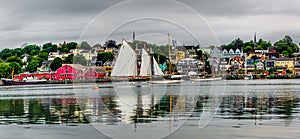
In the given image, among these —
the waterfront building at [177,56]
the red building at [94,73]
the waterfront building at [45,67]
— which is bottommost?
the red building at [94,73]

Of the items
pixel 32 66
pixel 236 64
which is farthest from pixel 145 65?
pixel 32 66

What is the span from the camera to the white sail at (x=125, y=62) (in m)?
86.9

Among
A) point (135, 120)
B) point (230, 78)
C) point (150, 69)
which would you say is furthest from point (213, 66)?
point (135, 120)

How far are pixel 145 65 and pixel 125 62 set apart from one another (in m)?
17.3

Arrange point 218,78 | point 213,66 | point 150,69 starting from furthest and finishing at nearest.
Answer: point 213,66 < point 218,78 < point 150,69

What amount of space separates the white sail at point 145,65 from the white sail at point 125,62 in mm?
8935

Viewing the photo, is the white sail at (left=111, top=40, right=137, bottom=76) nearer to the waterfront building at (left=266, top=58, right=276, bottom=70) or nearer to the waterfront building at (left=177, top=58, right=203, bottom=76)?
the waterfront building at (left=177, top=58, right=203, bottom=76)

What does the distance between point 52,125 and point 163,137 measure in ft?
23.3

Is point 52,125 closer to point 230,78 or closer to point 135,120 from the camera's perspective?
point 135,120

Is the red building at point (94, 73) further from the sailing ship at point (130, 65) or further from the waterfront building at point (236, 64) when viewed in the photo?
the waterfront building at point (236, 64)

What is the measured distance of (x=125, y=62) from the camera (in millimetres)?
90062

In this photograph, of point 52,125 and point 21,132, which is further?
point 52,125

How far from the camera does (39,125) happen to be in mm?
26281

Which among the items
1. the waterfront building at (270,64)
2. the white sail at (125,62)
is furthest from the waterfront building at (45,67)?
the white sail at (125,62)
